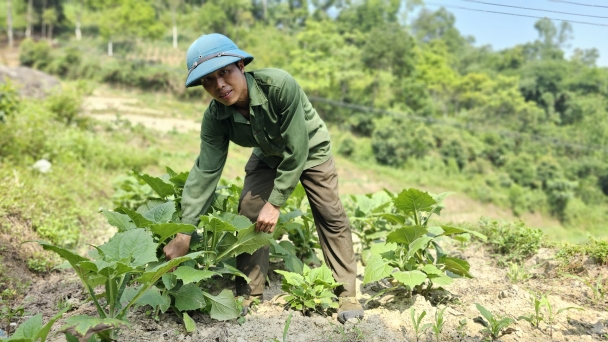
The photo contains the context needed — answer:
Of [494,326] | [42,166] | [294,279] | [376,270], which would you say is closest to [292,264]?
[294,279]

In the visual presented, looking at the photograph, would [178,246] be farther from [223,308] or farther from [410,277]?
[410,277]

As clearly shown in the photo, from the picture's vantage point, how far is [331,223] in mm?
3172

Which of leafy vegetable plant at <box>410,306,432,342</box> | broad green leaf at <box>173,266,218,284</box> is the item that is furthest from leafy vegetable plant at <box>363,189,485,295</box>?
broad green leaf at <box>173,266,218,284</box>

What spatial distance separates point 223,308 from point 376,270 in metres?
1.00

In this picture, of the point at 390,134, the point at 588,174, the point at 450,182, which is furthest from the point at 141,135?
the point at 588,174

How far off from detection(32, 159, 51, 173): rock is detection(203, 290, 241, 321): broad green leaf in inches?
200

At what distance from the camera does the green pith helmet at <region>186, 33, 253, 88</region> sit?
2572mm

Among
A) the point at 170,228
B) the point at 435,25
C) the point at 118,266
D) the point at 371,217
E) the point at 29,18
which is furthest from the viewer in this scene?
the point at 435,25

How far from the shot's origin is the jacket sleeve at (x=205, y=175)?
2963mm

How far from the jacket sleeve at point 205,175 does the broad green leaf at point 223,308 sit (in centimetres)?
50

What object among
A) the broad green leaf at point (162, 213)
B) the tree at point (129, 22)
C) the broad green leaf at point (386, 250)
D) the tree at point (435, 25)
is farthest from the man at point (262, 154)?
the tree at point (435, 25)

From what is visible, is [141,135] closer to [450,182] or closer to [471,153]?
[450,182]

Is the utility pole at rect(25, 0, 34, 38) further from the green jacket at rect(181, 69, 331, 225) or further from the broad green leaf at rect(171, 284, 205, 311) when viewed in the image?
the broad green leaf at rect(171, 284, 205, 311)

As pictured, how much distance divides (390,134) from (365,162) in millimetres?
2849
